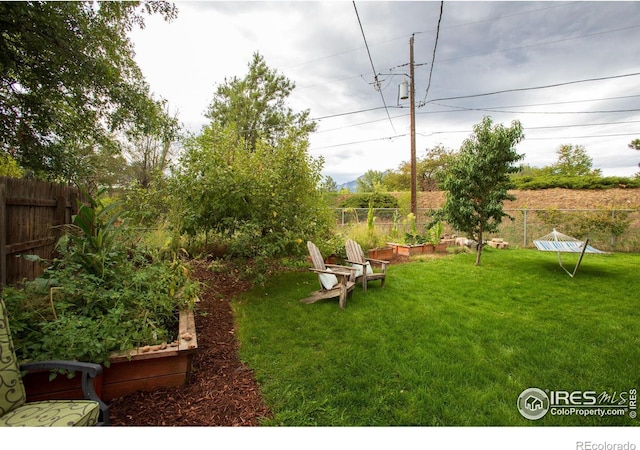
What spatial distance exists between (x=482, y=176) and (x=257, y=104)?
12.3 metres

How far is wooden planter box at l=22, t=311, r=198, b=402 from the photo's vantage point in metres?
1.46

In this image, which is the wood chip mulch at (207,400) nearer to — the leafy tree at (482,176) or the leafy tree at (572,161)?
the leafy tree at (482,176)

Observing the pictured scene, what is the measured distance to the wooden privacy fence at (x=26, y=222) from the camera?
207cm

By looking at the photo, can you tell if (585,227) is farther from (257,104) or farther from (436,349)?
(257,104)

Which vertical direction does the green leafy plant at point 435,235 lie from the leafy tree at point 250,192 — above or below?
below

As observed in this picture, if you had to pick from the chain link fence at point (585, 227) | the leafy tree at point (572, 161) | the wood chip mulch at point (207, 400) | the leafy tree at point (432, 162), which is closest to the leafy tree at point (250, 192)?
the wood chip mulch at point (207, 400)

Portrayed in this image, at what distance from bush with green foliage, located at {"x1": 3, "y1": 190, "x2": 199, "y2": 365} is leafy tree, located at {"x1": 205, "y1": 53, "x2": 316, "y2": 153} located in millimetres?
12397

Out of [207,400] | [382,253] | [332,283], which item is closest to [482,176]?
[382,253]

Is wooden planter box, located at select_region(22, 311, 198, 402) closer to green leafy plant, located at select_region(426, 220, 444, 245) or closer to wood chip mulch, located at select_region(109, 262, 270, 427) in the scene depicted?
wood chip mulch, located at select_region(109, 262, 270, 427)

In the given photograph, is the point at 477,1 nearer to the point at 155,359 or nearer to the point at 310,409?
the point at 310,409

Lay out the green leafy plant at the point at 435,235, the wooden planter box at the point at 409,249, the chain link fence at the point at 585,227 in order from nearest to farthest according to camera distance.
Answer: the wooden planter box at the point at 409,249 → the green leafy plant at the point at 435,235 → the chain link fence at the point at 585,227

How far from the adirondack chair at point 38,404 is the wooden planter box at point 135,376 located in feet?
0.86
